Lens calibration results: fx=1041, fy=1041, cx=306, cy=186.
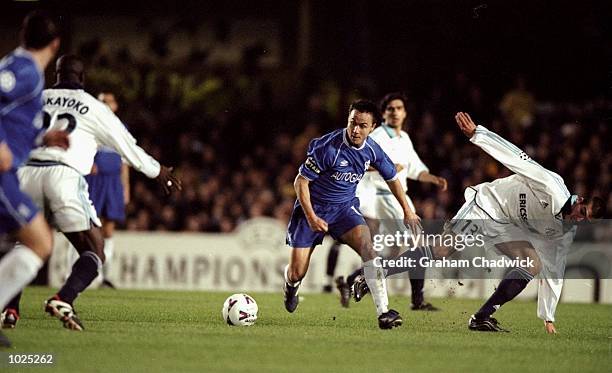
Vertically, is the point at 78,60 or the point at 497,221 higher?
the point at 78,60

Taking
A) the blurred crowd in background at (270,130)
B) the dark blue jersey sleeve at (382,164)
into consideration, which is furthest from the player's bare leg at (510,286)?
the blurred crowd in background at (270,130)

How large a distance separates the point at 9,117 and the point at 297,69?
1525 cm

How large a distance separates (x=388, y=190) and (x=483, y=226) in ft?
7.47

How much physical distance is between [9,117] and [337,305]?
6.36m

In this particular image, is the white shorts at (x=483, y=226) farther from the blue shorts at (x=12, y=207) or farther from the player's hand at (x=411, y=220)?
the blue shorts at (x=12, y=207)

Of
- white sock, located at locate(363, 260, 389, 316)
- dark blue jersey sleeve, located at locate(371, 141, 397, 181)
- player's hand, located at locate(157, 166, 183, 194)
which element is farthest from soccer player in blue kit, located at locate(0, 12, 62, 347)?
dark blue jersey sleeve, located at locate(371, 141, 397, 181)

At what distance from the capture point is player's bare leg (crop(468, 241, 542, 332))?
903 cm

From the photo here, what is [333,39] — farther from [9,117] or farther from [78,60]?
[9,117]

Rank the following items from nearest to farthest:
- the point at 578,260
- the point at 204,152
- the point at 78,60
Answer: the point at 78,60, the point at 578,260, the point at 204,152

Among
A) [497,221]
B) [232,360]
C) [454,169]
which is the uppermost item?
[454,169]

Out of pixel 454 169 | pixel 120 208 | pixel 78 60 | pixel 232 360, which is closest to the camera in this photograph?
pixel 232 360

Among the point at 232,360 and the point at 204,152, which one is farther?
the point at 204,152

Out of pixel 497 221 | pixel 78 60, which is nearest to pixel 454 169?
pixel 497 221

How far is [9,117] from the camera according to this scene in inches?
263
